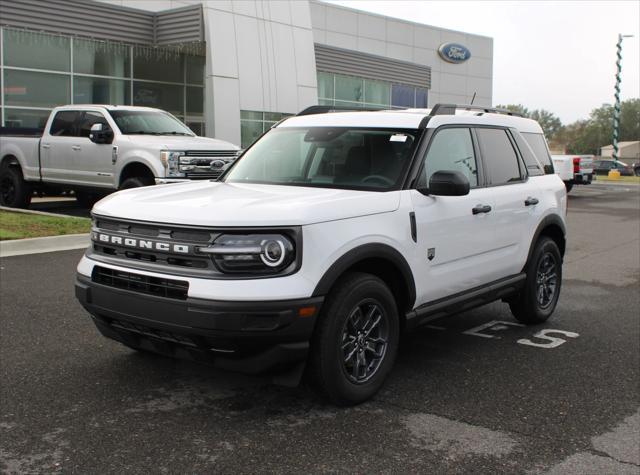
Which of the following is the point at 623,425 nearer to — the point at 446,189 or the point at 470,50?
the point at 446,189

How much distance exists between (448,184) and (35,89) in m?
19.3

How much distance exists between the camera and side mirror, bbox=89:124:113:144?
43.5 ft

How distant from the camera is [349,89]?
34.2m

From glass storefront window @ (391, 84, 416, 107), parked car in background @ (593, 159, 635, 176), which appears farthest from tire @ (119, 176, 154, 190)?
parked car in background @ (593, 159, 635, 176)

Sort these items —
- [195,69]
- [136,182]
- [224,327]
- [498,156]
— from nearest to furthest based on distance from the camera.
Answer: [224,327] < [498,156] < [136,182] < [195,69]

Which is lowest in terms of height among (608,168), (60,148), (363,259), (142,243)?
(363,259)

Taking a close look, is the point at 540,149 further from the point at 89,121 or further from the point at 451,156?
the point at 89,121

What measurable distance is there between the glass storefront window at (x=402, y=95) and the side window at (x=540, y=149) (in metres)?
31.0

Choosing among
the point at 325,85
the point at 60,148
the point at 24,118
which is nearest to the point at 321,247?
the point at 60,148

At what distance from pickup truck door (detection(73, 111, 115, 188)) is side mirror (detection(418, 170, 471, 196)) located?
972cm

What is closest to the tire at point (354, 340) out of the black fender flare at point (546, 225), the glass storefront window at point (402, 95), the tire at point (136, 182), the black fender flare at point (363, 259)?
the black fender flare at point (363, 259)

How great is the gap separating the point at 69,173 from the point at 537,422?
12.0 meters

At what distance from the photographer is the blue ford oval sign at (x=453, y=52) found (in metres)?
44.7

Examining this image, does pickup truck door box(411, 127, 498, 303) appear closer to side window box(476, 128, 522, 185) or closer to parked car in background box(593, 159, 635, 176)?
side window box(476, 128, 522, 185)
